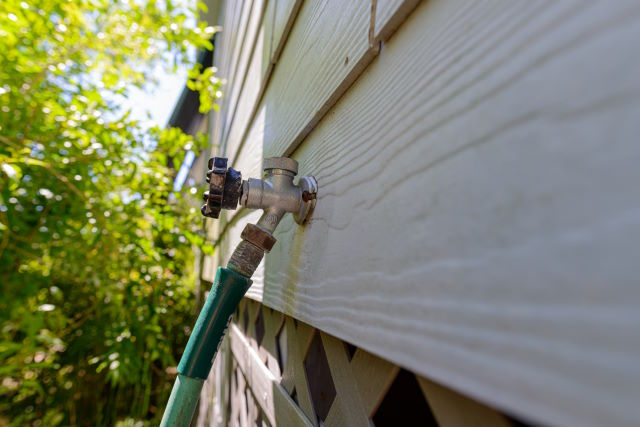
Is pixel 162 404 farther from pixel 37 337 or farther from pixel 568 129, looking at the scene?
pixel 568 129

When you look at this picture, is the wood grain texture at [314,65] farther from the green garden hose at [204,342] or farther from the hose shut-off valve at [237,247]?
the green garden hose at [204,342]

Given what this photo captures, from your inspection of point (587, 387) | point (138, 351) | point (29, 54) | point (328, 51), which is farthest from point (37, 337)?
point (587, 387)

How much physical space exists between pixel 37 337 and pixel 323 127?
1.96 metres

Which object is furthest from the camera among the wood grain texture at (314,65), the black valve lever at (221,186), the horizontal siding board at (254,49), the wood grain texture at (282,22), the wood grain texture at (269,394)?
the horizontal siding board at (254,49)

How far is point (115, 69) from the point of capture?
98.4 inches

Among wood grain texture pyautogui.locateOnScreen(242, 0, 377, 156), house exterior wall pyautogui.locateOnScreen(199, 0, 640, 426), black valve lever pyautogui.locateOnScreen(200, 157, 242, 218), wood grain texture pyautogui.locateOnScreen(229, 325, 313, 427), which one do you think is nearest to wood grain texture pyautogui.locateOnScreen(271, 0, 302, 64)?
wood grain texture pyautogui.locateOnScreen(242, 0, 377, 156)

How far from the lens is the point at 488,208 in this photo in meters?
0.31

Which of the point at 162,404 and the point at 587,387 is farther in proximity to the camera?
the point at 162,404

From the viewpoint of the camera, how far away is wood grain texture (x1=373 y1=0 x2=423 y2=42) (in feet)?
1.58

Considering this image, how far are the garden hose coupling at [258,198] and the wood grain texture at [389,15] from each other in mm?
306

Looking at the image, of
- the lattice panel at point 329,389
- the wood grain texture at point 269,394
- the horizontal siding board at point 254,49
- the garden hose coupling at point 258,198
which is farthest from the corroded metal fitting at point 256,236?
the horizontal siding board at point 254,49

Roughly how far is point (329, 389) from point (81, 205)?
6.17 feet

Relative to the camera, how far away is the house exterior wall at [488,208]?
0.73 ft

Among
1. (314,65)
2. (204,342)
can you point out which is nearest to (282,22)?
(314,65)
